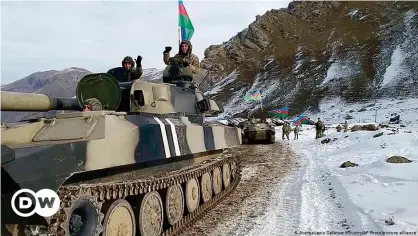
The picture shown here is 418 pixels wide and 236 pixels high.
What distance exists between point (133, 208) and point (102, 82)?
238 centimetres

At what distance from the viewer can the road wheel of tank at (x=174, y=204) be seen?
24.3 ft

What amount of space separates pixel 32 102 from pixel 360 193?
7.07 metres

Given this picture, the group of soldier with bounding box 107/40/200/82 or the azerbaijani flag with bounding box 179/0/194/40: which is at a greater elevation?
the azerbaijani flag with bounding box 179/0/194/40

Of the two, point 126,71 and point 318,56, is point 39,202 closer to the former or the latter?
point 126,71

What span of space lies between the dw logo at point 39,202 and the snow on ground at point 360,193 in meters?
3.65

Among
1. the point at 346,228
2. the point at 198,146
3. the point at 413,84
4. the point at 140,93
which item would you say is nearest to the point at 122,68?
the point at 140,93

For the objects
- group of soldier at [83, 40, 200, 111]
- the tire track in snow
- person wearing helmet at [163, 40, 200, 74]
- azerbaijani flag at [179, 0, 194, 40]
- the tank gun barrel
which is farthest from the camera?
azerbaijani flag at [179, 0, 194, 40]

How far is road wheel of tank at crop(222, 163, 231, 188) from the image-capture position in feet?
37.1

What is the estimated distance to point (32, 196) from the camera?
4.42 meters

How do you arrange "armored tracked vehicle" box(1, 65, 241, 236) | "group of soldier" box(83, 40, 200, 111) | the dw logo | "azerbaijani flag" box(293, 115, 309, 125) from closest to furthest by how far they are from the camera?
the dw logo
"armored tracked vehicle" box(1, 65, 241, 236)
"group of soldier" box(83, 40, 200, 111)
"azerbaijani flag" box(293, 115, 309, 125)

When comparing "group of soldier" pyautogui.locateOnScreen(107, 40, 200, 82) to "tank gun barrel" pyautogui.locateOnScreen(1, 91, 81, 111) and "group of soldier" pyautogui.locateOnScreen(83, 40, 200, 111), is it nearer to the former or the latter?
"group of soldier" pyautogui.locateOnScreen(83, 40, 200, 111)

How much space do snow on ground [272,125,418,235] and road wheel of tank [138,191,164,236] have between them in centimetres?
169

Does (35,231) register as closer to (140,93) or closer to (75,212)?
(75,212)

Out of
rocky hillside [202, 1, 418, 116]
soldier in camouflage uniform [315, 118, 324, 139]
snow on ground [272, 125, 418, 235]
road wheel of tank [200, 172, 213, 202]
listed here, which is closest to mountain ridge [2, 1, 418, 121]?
rocky hillside [202, 1, 418, 116]
